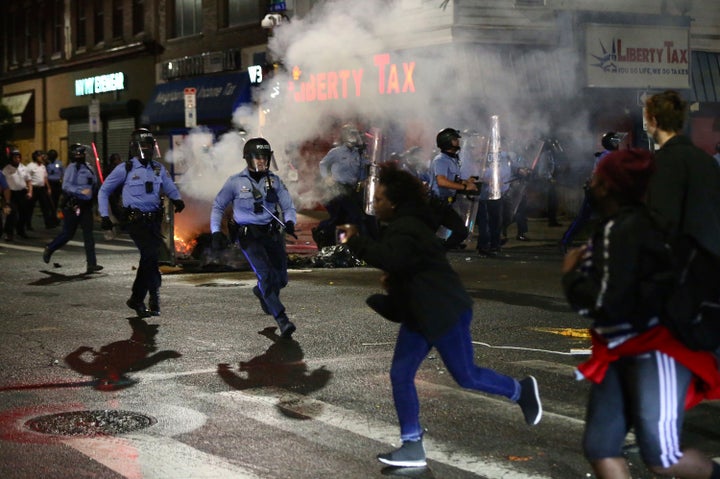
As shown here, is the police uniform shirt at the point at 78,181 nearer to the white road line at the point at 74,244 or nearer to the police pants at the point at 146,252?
the white road line at the point at 74,244

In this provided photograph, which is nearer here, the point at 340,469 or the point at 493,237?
the point at 340,469

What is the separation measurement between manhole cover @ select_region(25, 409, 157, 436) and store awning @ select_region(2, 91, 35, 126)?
123 ft

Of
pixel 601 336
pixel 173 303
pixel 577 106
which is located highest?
pixel 577 106

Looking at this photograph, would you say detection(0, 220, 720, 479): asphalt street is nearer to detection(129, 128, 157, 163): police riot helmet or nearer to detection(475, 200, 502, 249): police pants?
detection(129, 128, 157, 163): police riot helmet

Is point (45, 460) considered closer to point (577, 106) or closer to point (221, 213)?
point (221, 213)

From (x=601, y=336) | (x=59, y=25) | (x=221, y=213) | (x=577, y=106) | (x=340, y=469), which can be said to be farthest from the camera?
(x=59, y=25)

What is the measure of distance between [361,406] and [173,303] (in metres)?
5.43

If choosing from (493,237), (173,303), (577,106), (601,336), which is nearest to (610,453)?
(601,336)

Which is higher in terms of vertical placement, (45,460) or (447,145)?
(447,145)

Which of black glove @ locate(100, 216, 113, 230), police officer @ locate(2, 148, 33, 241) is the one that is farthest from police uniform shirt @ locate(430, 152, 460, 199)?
police officer @ locate(2, 148, 33, 241)

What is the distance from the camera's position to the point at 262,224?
32.2 ft

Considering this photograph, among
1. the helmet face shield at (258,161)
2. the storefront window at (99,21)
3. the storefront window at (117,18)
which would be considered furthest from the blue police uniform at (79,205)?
the storefront window at (99,21)

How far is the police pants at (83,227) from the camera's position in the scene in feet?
50.5

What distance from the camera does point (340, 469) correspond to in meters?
5.73
